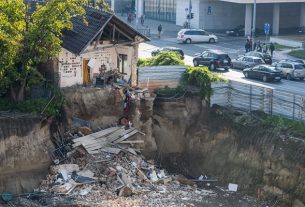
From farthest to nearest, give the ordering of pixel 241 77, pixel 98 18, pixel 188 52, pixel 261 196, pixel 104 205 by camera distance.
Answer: pixel 188 52, pixel 241 77, pixel 98 18, pixel 261 196, pixel 104 205

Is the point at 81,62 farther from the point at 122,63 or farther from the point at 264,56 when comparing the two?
the point at 264,56

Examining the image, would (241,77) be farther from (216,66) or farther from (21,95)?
(21,95)

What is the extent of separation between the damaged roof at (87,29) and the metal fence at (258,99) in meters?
6.12

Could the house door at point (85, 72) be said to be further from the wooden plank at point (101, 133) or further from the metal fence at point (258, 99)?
the metal fence at point (258, 99)

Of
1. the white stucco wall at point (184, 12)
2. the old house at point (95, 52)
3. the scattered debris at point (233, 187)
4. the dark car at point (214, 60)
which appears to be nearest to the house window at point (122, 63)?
the old house at point (95, 52)

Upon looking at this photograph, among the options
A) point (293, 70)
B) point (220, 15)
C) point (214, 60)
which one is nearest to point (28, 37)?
point (214, 60)

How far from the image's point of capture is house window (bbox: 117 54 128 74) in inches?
1841

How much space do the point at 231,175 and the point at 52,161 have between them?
10315mm

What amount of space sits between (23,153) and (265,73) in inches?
872

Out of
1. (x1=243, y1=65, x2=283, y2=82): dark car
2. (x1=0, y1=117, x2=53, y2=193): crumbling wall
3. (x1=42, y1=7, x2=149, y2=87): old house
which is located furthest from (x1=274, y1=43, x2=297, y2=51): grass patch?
(x1=0, y1=117, x2=53, y2=193): crumbling wall

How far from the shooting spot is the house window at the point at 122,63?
46.8 m

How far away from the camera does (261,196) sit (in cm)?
3941

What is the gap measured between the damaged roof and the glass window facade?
4813cm

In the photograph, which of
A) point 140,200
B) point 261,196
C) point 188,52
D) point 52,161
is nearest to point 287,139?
point 261,196
